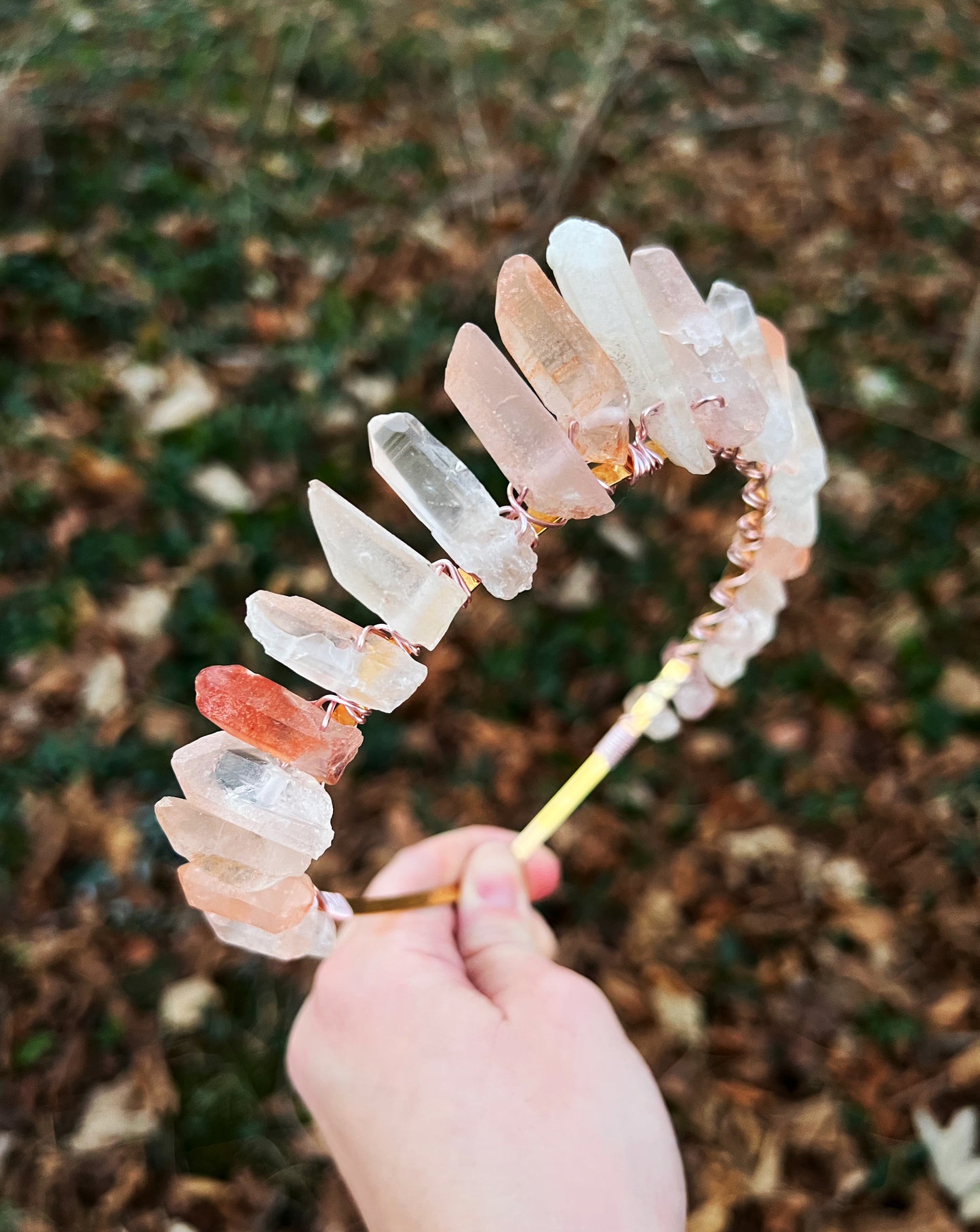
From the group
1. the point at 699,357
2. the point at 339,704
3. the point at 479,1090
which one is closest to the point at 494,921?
the point at 479,1090

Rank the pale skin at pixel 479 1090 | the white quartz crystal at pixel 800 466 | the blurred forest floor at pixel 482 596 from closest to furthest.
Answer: the pale skin at pixel 479 1090 < the white quartz crystal at pixel 800 466 < the blurred forest floor at pixel 482 596

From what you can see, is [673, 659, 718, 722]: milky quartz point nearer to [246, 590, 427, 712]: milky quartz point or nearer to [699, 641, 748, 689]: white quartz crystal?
[699, 641, 748, 689]: white quartz crystal

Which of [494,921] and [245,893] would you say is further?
[494,921]

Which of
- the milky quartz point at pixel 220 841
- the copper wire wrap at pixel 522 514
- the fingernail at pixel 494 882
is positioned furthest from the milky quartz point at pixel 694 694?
the milky quartz point at pixel 220 841

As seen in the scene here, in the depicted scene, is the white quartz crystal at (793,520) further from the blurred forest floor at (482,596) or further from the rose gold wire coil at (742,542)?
the blurred forest floor at (482,596)

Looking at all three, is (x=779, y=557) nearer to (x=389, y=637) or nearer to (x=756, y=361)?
(x=756, y=361)
